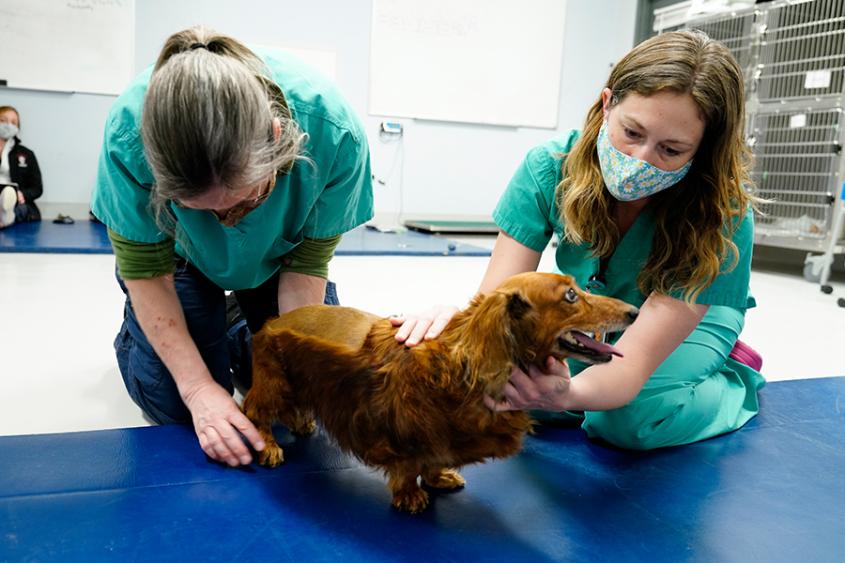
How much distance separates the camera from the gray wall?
626 cm

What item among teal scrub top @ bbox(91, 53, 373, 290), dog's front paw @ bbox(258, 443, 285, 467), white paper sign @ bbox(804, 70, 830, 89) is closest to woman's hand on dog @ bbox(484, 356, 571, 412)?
dog's front paw @ bbox(258, 443, 285, 467)

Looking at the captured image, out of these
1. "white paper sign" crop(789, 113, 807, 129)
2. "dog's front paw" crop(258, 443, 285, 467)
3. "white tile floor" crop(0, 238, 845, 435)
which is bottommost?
"white tile floor" crop(0, 238, 845, 435)

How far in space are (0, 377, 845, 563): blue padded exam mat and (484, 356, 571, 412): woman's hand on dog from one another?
0.90ft

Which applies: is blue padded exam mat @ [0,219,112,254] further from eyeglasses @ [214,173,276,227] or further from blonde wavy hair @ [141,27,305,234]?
blonde wavy hair @ [141,27,305,234]

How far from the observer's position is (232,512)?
4.31ft

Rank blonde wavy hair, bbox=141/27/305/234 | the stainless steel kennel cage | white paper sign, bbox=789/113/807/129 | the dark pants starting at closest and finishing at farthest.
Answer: blonde wavy hair, bbox=141/27/305/234 → the dark pants → the stainless steel kennel cage → white paper sign, bbox=789/113/807/129

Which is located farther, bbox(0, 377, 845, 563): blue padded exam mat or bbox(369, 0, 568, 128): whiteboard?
bbox(369, 0, 568, 128): whiteboard

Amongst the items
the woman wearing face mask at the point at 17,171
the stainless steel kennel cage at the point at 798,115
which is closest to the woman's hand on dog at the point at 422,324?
the stainless steel kennel cage at the point at 798,115

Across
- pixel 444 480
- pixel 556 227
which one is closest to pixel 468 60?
pixel 556 227

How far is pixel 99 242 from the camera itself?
4.96 m

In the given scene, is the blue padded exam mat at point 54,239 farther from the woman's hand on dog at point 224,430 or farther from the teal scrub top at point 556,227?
the teal scrub top at point 556,227

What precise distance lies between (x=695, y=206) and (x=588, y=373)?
476mm

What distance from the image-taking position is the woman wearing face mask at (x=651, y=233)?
138 cm

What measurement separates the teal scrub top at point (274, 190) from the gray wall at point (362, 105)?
5.38 meters
